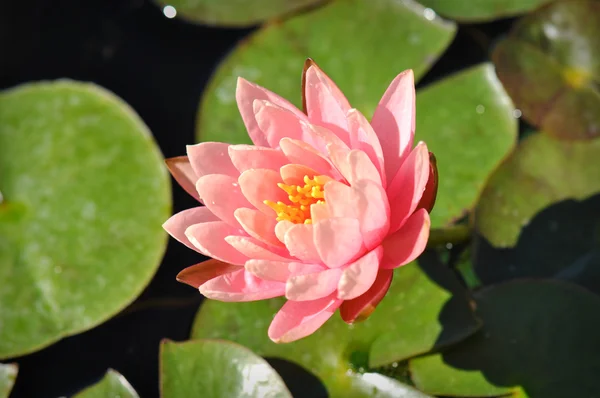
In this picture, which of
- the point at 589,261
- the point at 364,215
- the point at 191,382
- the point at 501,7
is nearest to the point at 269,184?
the point at 364,215

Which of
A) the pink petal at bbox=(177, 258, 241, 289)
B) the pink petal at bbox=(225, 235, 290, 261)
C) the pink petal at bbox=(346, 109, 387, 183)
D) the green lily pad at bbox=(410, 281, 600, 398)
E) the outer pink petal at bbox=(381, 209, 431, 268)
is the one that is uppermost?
the pink petal at bbox=(346, 109, 387, 183)

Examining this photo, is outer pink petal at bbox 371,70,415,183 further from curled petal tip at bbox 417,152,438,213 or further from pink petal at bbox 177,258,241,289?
pink petal at bbox 177,258,241,289

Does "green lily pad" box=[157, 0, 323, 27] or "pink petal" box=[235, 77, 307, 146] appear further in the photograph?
"green lily pad" box=[157, 0, 323, 27]

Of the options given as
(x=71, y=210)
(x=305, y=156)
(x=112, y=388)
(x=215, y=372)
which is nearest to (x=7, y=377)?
(x=112, y=388)

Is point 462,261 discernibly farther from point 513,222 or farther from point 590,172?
point 590,172

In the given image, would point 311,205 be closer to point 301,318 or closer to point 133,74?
point 301,318

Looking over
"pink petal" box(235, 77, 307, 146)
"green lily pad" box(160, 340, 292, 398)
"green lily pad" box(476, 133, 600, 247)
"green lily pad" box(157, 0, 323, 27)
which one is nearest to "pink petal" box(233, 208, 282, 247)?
"pink petal" box(235, 77, 307, 146)
